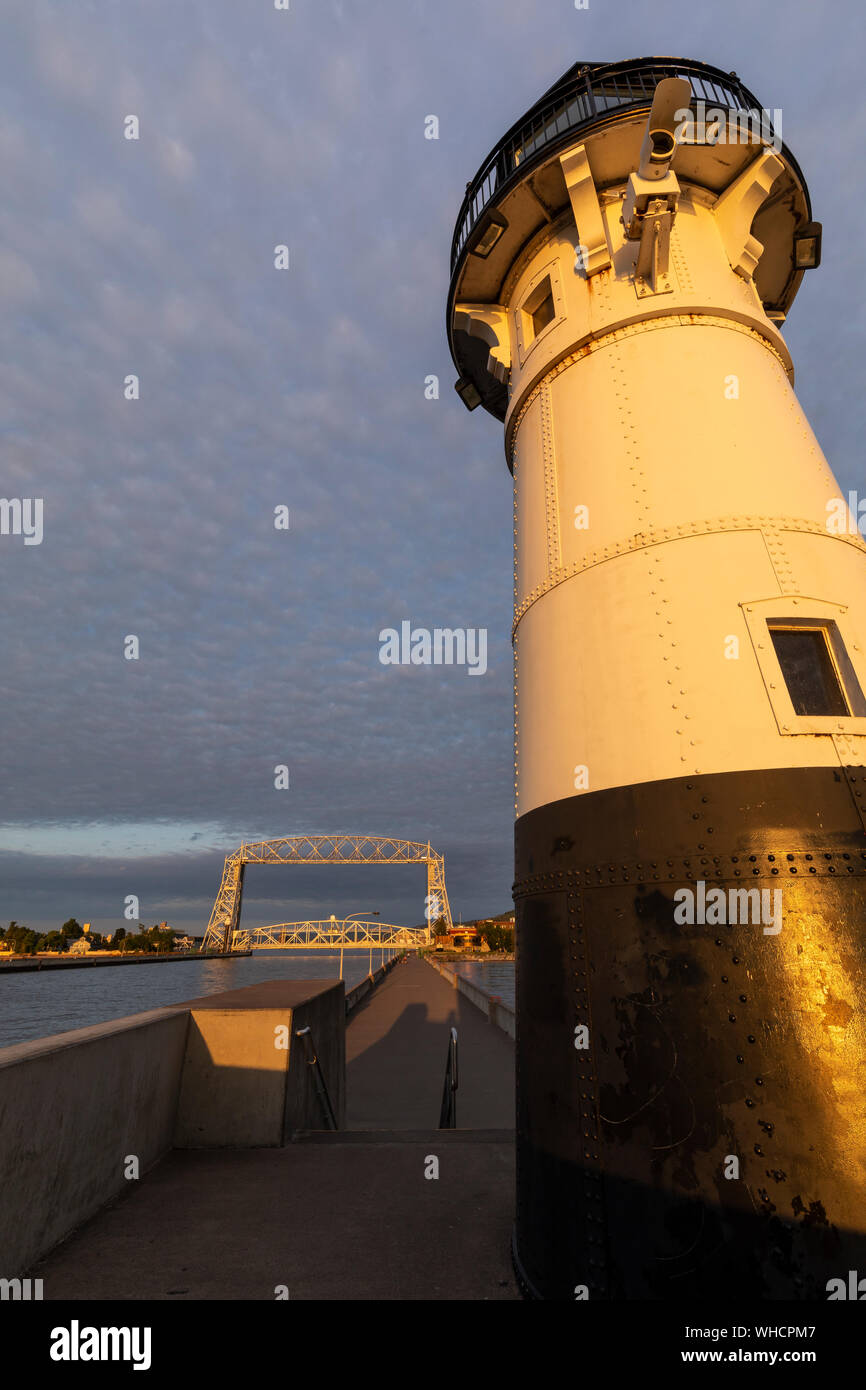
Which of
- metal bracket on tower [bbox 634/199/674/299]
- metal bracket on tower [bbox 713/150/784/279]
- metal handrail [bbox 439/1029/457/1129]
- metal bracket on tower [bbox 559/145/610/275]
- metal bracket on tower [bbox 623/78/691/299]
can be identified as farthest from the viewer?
metal handrail [bbox 439/1029/457/1129]

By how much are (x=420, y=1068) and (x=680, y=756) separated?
1299 centimetres

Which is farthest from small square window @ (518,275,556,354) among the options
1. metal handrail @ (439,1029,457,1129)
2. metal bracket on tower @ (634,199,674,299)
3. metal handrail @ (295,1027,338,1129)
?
metal handrail @ (439,1029,457,1129)

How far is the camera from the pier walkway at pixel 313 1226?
12.3ft

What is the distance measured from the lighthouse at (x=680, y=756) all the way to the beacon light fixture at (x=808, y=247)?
1051mm

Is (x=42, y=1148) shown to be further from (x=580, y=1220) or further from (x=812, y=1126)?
(x=812, y=1126)

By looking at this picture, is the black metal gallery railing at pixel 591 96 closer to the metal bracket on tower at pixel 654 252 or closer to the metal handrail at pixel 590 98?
the metal handrail at pixel 590 98

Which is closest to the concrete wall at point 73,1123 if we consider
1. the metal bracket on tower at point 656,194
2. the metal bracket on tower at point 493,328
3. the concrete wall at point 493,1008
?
the metal bracket on tower at point 656,194

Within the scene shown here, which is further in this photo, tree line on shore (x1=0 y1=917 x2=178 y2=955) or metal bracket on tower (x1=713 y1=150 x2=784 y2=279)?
tree line on shore (x1=0 y1=917 x2=178 y2=955)

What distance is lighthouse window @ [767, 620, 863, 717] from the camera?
3.55m

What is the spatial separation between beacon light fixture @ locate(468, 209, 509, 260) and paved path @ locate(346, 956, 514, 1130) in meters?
10.1

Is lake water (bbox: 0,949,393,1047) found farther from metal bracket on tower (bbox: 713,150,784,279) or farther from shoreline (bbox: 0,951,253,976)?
metal bracket on tower (bbox: 713,150,784,279)

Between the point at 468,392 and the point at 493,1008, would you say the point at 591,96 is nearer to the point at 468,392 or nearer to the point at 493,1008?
the point at 468,392

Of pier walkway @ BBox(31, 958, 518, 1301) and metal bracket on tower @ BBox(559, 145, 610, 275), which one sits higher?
metal bracket on tower @ BBox(559, 145, 610, 275)
